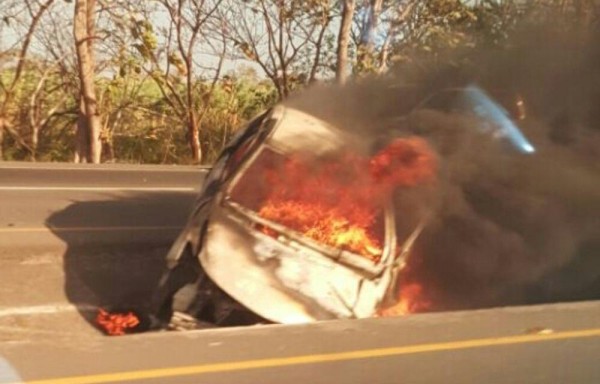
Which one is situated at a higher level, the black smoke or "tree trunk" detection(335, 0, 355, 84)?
"tree trunk" detection(335, 0, 355, 84)

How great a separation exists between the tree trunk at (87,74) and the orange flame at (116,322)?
1199cm

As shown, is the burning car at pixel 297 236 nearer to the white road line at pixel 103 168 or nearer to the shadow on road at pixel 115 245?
the shadow on road at pixel 115 245

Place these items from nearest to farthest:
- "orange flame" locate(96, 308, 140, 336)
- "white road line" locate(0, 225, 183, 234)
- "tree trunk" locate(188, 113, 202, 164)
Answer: "orange flame" locate(96, 308, 140, 336) < "white road line" locate(0, 225, 183, 234) < "tree trunk" locate(188, 113, 202, 164)

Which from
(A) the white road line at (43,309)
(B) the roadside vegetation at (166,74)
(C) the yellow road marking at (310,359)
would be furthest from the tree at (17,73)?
(C) the yellow road marking at (310,359)

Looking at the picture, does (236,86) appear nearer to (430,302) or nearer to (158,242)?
(158,242)

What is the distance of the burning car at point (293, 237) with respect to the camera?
6680mm

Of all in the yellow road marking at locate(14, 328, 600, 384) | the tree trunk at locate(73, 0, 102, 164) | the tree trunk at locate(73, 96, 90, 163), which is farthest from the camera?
the tree trunk at locate(73, 96, 90, 163)

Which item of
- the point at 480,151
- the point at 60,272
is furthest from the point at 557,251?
the point at 60,272

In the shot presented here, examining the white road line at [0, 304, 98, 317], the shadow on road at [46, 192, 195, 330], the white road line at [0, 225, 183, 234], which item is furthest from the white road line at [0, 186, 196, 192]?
the white road line at [0, 304, 98, 317]

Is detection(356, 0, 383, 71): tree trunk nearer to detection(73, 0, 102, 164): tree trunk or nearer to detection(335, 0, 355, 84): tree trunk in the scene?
detection(335, 0, 355, 84): tree trunk

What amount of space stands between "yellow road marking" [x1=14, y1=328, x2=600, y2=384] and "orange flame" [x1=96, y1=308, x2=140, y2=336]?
239cm

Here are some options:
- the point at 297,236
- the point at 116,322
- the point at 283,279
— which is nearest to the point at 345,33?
the point at 116,322

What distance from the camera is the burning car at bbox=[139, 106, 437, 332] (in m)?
6.68

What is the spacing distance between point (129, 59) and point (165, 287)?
41.2 feet
